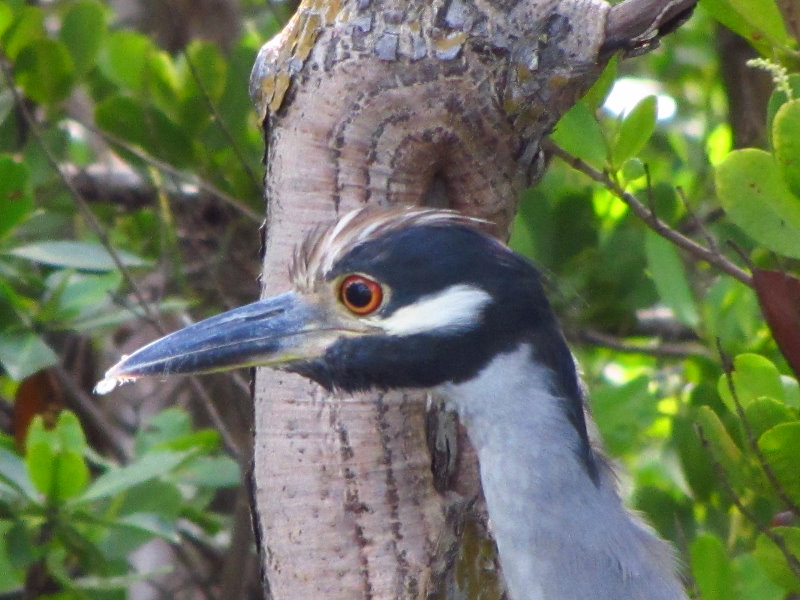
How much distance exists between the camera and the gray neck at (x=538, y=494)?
177 cm

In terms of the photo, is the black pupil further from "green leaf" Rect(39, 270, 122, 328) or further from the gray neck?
"green leaf" Rect(39, 270, 122, 328)

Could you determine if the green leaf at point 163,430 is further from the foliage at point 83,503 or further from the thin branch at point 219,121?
the thin branch at point 219,121

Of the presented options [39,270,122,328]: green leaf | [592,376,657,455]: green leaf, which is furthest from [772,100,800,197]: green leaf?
[39,270,122,328]: green leaf

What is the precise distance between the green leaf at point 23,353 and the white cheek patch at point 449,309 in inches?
40.5

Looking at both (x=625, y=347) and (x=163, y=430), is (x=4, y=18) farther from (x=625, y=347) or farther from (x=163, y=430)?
(x=625, y=347)

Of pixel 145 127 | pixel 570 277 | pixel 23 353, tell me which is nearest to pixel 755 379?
pixel 570 277

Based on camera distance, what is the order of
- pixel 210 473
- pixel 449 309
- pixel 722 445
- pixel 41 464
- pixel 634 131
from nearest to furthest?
pixel 449 309 < pixel 722 445 < pixel 634 131 < pixel 41 464 < pixel 210 473

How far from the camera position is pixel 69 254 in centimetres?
264

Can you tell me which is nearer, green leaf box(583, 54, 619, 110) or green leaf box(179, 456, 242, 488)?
green leaf box(583, 54, 619, 110)

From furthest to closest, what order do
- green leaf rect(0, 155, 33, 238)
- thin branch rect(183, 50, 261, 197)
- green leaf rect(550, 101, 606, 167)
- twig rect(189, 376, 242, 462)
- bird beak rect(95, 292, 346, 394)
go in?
1. twig rect(189, 376, 242, 462)
2. thin branch rect(183, 50, 261, 197)
3. green leaf rect(0, 155, 33, 238)
4. green leaf rect(550, 101, 606, 167)
5. bird beak rect(95, 292, 346, 394)

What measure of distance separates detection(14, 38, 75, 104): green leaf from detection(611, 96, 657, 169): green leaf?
4.98 feet

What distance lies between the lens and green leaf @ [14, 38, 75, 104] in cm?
286

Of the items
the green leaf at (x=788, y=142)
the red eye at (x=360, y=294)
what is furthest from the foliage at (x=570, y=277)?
the red eye at (x=360, y=294)

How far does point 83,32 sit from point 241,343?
4.95ft
